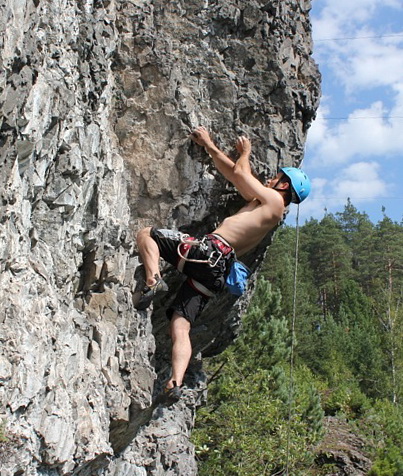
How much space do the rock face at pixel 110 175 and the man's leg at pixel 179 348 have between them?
0.22 metres

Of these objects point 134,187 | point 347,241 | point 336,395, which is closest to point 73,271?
point 134,187

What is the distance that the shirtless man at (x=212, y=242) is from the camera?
15.8 ft

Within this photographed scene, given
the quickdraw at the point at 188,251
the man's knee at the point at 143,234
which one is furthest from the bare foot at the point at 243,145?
the man's knee at the point at 143,234

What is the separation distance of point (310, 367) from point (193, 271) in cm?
2027

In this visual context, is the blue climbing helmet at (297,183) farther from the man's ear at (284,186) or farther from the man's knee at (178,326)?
the man's knee at (178,326)

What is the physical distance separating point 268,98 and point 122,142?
52.8 inches

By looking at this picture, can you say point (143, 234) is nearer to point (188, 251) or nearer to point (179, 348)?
point (188, 251)

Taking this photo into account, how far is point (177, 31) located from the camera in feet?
18.0

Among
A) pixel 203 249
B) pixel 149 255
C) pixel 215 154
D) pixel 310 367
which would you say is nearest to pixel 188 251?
pixel 203 249

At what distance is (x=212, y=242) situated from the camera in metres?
4.87

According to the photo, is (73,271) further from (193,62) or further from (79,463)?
(193,62)

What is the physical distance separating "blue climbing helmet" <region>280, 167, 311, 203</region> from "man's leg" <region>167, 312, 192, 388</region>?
1352 millimetres

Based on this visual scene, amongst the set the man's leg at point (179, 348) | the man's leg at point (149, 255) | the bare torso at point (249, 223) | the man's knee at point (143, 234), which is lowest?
the man's leg at point (179, 348)

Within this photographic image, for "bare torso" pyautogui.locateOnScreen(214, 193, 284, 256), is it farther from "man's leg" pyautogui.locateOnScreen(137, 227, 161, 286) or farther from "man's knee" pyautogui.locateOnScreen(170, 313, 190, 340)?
"man's knee" pyautogui.locateOnScreen(170, 313, 190, 340)
